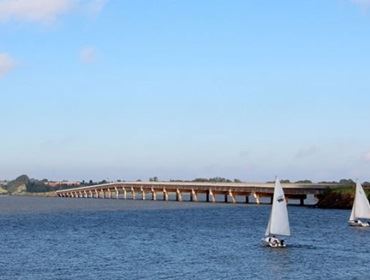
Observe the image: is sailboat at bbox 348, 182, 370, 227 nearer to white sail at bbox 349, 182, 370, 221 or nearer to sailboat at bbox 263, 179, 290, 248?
white sail at bbox 349, 182, 370, 221

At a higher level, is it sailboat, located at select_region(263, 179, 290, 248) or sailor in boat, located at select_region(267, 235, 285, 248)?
sailboat, located at select_region(263, 179, 290, 248)

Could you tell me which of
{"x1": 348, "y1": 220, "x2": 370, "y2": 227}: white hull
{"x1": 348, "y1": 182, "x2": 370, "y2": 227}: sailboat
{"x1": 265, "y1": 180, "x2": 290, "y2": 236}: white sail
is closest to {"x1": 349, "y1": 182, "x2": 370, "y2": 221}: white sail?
{"x1": 348, "y1": 182, "x2": 370, "y2": 227}: sailboat

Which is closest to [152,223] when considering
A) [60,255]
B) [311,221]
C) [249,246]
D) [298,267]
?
[311,221]

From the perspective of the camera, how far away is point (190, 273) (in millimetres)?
60375

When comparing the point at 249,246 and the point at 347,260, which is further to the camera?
the point at 249,246

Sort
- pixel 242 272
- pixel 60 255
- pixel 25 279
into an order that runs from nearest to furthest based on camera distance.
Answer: pixel 25 279, pixel 242 272, pixel 60 255

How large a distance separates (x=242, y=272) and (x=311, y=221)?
205ft

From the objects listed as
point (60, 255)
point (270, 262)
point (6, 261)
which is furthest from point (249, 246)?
point (6, 261)

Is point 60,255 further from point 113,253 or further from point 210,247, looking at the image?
point 210,247

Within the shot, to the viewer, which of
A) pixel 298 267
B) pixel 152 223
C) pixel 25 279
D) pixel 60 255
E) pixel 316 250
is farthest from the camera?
pixel 152 223

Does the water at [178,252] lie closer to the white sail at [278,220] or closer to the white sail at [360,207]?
the white sail at [278,220]

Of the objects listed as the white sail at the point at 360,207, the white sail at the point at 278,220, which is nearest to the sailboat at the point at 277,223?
the white sail at the point at 278,220

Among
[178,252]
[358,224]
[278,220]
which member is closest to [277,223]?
[278,220]

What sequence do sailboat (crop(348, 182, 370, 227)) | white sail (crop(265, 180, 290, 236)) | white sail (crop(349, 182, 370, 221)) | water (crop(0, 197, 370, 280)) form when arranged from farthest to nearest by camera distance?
white sail (crop(349, 182, 370, 221)) < sailboat (crop(348, 182, 370, 227)) < white sail (crop(265, 180, 290, 236)) < water (crop(0, 197, 370, 280))
